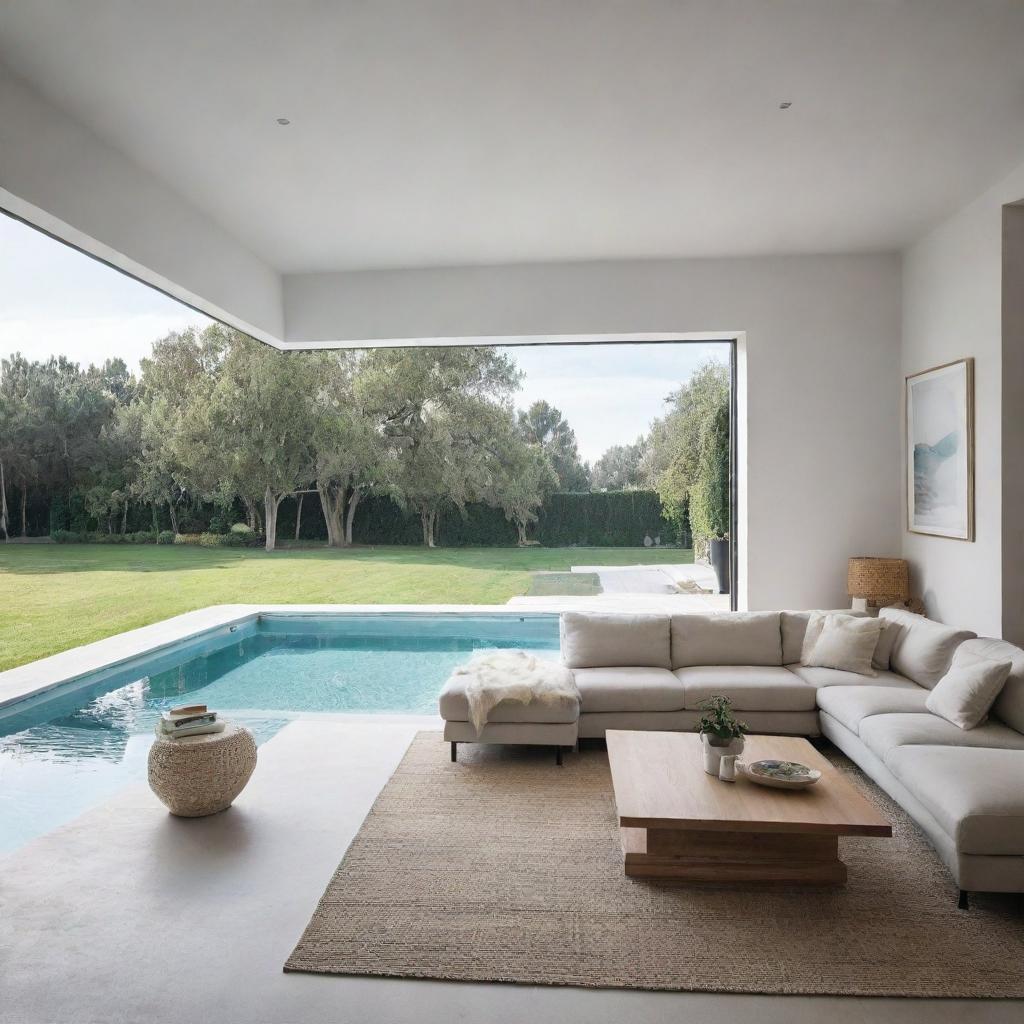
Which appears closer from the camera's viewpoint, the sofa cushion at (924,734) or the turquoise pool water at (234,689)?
the sofa cushion at (924,734)

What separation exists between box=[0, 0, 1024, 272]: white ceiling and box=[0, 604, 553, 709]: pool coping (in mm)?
3603

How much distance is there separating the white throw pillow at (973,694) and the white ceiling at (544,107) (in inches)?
107

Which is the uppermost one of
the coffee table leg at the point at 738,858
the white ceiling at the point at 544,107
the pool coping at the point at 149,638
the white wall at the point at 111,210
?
the white ceiling at the point at 544,107

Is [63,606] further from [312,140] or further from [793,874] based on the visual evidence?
[793,874]

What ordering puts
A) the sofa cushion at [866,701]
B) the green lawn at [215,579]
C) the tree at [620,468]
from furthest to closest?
the tree at [620,468] < the green lawn at [215,579] < the sofa cushion at [866,701]

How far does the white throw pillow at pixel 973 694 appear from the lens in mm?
3773

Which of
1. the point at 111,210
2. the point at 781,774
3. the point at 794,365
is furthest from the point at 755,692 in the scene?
the point at 111,210

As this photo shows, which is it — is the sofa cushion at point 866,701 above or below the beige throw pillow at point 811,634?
below

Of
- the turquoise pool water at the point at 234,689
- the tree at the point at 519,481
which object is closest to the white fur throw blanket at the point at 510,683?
the turquoise pool water at the point at 234,689

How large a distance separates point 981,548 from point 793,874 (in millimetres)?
2994

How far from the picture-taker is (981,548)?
5066 mm

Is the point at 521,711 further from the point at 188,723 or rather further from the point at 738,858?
the point at 188,723

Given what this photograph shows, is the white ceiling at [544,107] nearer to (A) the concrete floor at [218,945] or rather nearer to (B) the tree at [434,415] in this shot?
(A) the concrete floor at [218,945]

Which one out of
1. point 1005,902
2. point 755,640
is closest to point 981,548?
point 755,640
